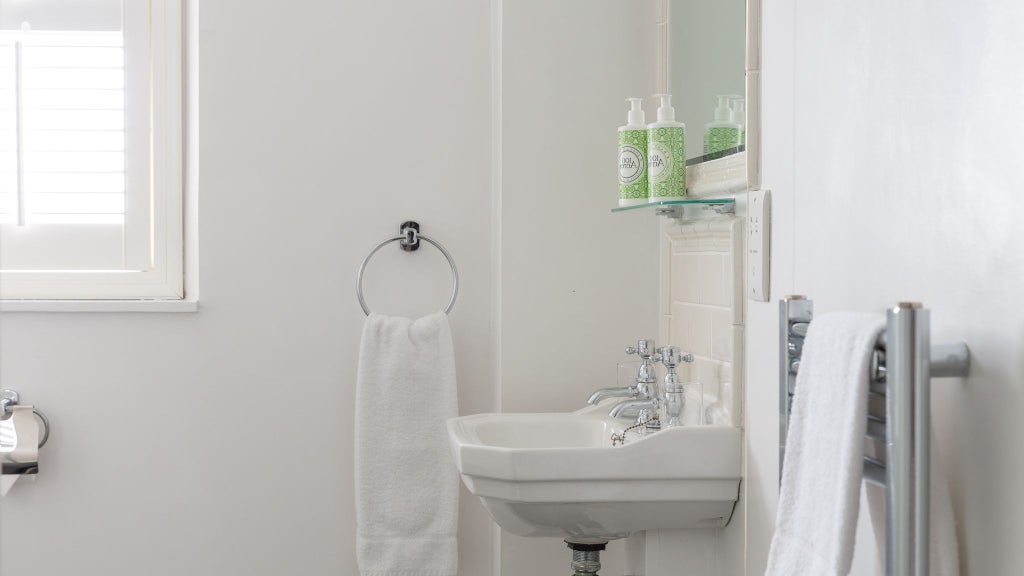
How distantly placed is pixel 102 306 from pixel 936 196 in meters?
1.84

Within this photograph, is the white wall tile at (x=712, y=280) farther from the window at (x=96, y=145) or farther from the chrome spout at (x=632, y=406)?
the window at (x=96, y=145)

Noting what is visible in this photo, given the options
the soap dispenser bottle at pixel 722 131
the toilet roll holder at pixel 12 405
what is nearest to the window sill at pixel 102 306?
the toilet roll holder at pixel 12 405

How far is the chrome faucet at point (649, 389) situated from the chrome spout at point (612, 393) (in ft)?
0.10

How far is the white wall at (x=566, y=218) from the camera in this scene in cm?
211

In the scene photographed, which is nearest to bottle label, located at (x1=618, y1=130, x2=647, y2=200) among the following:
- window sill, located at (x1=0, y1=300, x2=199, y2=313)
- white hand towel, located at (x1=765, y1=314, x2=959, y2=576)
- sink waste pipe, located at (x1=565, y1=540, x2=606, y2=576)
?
sink waste pipe, located at (x1=565, y1=540, x2=606, y2=576)

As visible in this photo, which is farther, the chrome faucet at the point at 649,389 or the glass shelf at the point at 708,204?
the chrome faucet at the point at 649,389

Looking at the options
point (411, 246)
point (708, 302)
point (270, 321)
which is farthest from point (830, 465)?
point (270, 321)

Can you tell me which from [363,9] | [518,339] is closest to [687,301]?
[518,339]

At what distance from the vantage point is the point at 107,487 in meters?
2.17

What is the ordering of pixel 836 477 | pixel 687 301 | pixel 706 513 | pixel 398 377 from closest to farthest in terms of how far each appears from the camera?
pixel 836 477
pixel 706 513
pixel 687 301
pixel 398 377

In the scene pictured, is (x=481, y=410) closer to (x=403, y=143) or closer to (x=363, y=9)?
(x=403, y=143)

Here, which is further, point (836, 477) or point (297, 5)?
point (297, 5)

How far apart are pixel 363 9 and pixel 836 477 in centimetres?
171

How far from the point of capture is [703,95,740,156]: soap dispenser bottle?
160cm
